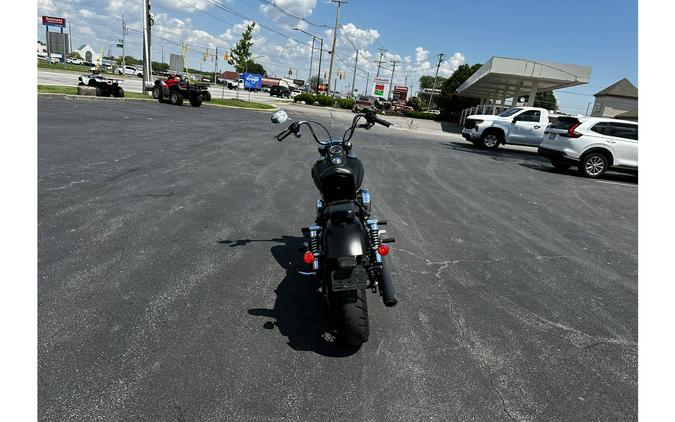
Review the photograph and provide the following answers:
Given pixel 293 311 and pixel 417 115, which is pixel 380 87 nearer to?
pixel 417 115

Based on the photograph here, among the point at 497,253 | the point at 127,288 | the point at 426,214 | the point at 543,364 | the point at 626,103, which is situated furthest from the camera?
the point at 626,103

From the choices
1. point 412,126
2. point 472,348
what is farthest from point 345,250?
point 412,126

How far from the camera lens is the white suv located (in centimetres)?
1205

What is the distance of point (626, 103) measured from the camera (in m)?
56.7

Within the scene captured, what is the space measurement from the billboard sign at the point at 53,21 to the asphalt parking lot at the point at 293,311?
3559 inches

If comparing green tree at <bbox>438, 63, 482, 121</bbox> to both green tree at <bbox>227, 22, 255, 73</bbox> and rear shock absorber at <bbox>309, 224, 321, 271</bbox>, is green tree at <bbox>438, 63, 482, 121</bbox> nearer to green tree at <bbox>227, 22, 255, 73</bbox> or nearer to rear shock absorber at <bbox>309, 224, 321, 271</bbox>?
green tree at <bbox>227, 22, 255, 73</bbox>

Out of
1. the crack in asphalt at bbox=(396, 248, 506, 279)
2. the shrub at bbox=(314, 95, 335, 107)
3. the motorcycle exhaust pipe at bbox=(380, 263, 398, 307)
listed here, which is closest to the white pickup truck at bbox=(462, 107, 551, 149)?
the crack in asphalt at bbox=(396, 248, 506, 279)

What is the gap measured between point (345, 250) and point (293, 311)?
3.07 ft

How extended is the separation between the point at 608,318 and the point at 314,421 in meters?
3.12

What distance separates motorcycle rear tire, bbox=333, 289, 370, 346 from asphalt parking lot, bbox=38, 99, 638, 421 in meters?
0.23

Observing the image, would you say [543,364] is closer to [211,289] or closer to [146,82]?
[211,289]

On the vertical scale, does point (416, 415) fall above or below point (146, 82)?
below

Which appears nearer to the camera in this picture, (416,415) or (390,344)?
(416,415)

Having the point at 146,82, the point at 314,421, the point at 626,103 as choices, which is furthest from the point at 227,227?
the point at 626,103
